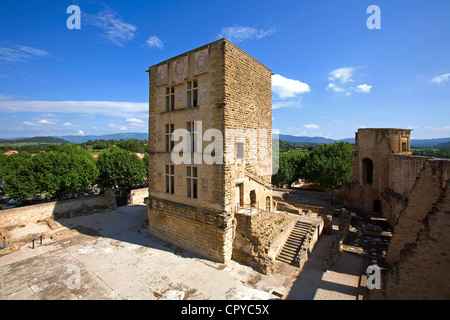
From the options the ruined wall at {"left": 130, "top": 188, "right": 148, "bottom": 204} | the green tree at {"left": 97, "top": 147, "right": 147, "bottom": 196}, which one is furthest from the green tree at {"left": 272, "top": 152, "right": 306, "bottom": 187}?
the green tree at {"left": 97, "top": 147, "right": 147, "bottom": 196}

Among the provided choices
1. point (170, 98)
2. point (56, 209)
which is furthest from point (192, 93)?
point (56, 209)

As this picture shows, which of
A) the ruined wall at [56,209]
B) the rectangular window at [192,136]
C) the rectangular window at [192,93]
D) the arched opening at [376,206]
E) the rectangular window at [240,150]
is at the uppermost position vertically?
the rectangular window at [192,93]

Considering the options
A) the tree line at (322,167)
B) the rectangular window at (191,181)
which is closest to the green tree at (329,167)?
the tree line at (322,167)

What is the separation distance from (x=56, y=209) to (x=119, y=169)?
Result: 27.6ft

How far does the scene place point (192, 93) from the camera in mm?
14781

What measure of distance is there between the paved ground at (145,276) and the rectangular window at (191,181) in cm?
390

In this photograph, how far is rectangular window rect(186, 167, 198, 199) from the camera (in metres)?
14.5

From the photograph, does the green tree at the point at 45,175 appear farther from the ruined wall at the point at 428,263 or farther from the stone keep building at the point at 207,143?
the ruined wall at the point at 428,263

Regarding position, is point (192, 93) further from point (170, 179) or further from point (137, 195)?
point (137, 195)

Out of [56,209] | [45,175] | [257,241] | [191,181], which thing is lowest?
[56,209]

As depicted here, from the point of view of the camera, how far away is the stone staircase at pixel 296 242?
13688 mm

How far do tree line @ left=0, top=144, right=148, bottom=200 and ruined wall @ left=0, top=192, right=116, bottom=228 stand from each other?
206 cm

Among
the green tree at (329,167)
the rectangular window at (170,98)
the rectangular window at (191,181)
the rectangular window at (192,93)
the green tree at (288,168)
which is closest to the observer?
the rectangular window at (191,181)

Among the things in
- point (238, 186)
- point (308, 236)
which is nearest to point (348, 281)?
point (308, 236)
